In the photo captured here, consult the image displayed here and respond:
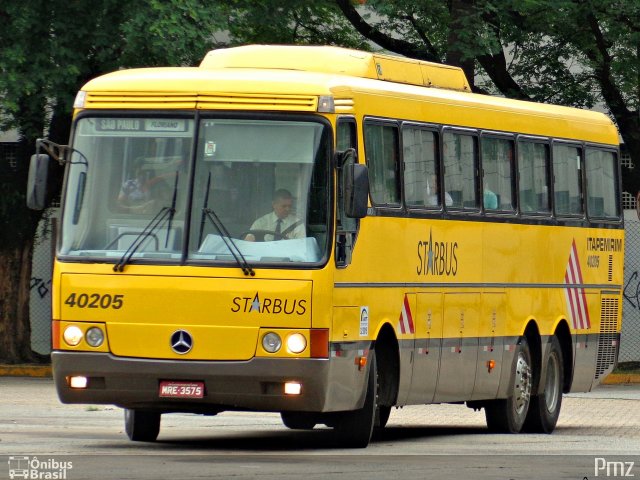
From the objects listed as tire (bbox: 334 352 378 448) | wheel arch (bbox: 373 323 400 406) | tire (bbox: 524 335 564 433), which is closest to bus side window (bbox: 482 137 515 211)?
tire (bbox: 524 335 564 433)

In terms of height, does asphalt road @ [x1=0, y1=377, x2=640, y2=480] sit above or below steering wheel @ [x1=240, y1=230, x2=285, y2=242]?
below

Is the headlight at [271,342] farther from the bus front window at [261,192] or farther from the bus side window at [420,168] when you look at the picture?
the bus side window at [420,168]

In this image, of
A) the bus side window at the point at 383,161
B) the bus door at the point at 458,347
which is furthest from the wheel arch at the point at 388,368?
the bus side window at the point at 383,161

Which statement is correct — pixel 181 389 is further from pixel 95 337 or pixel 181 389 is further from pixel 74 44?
pixel 74 44

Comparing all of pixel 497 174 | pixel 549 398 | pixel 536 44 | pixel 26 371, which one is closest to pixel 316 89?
pixel 497 174

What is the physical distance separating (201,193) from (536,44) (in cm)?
1692

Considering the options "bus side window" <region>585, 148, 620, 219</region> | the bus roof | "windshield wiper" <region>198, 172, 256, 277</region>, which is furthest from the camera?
"bus side window" <region>585, 148, 620, 219</region>

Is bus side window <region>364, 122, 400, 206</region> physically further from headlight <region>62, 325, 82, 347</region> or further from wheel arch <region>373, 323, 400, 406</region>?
headlight <region>62, 325, 82, 347</region>

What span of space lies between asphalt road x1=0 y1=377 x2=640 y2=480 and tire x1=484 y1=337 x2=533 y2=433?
22 cm

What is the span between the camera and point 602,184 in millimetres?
21016

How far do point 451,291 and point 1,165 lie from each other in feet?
43.4

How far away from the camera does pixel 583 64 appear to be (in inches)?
1169

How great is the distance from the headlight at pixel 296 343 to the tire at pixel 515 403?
17.1 ft

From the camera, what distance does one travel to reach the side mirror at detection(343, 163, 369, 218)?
14031 millimetres
